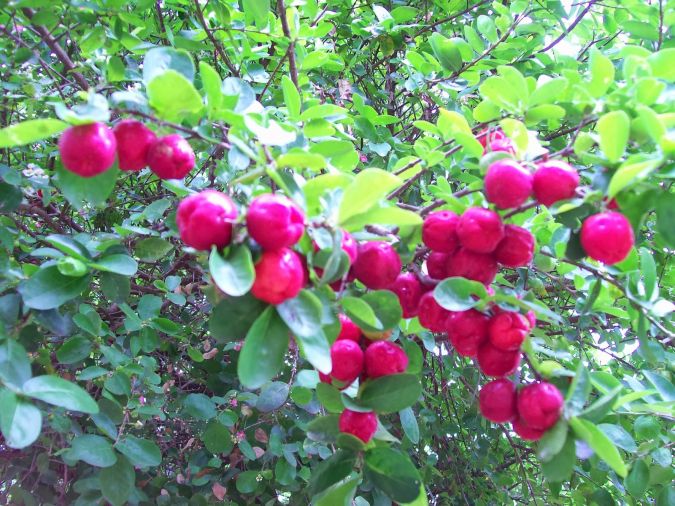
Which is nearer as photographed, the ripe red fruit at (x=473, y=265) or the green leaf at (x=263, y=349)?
the green leaf at (x=263, y=349)

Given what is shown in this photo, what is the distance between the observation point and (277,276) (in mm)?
660

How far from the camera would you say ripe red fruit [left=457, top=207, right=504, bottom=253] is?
857mm

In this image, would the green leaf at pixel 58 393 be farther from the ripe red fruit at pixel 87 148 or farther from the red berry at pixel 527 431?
the red berry at pixel 527 431

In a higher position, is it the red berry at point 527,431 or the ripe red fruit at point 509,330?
the ripe red fruit at point 509,330

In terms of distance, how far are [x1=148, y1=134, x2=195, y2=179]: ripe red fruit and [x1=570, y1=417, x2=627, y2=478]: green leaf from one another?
2.24 ft

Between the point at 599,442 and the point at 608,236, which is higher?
the point at 608,236

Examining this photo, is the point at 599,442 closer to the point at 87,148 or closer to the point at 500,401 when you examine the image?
the point at 500,401

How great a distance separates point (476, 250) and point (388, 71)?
1834 millimetres

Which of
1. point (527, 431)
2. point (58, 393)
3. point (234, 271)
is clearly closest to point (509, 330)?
point (527, 431)

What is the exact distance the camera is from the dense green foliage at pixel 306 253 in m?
0.79

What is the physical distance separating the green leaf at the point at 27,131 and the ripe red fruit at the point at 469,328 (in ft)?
2.10

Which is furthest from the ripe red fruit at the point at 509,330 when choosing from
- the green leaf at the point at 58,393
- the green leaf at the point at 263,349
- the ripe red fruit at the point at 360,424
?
the green leaf at the point at 58,393

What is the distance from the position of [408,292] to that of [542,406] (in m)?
0.28

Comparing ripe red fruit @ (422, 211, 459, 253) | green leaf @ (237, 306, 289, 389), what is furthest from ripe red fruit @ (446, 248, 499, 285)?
green leaf @ (237, 306, 289, 389)
